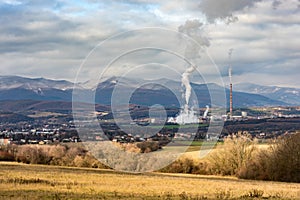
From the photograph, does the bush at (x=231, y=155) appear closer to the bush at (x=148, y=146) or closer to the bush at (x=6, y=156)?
the bush at (x=148, y=146)

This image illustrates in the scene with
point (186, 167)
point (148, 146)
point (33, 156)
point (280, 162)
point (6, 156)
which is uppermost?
point (148, 146)

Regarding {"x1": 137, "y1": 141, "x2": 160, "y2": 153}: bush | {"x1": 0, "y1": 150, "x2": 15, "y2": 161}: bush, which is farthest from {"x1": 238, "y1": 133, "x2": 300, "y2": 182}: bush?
{"x1": 0, "y1": 150, "x2": 15, "y2": 161}: bush

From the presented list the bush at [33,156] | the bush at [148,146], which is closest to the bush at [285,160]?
the bush at [148,146]

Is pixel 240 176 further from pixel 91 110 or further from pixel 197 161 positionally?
pixel 91 110

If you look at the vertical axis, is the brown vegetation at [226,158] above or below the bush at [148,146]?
below

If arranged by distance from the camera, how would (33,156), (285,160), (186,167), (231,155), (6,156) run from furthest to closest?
(6,156), (33,156), (186,167), (231,155), (285,160)

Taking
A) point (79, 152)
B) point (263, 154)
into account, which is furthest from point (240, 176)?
point (79, 152)

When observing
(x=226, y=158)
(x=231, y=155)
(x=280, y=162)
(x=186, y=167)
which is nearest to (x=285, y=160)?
(x=280, y=162)

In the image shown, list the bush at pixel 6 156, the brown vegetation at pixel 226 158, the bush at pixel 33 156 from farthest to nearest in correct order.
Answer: the bush at pixel 6 156 < the bush at pixel 33 156 < the brown vegetation at pixel 226 158

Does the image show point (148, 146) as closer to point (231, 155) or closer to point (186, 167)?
point (186, 167)

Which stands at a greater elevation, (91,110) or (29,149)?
(91,110)

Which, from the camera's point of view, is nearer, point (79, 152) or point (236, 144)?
point (236, 144)
